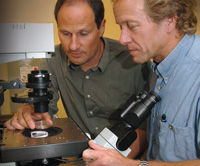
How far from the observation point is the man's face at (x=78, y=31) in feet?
4.42

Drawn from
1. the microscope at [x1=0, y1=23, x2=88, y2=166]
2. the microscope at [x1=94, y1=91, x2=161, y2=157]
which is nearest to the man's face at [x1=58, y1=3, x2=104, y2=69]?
the microscope at [x1=0, y1=23, x2=88, y2=166]

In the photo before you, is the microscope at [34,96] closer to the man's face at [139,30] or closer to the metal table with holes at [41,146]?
the metal table with holes at [41,146]

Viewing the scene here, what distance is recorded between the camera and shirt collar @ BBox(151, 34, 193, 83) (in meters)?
1.03

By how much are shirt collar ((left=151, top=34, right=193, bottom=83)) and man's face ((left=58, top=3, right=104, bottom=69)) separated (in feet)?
1.74

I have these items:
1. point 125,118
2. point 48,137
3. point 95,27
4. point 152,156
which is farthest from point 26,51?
point 152,156

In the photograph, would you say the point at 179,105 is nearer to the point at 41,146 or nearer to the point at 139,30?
the point at 139,30

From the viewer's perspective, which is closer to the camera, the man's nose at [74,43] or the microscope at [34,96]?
the microscope at [34,96]

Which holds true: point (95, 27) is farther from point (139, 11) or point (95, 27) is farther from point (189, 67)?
point (189, 67)

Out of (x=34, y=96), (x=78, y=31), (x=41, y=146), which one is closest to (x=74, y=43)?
(x=78, y=31)

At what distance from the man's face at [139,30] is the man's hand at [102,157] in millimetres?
502

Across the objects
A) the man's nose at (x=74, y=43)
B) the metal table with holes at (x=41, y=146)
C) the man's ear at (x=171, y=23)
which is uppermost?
the man's ear at (x=171, y=23)

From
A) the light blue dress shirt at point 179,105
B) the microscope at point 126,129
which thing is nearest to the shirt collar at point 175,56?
the light blue dress shirt at point 179,105

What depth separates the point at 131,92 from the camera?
1561 millimetres

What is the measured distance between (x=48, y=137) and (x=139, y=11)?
0.70 m
